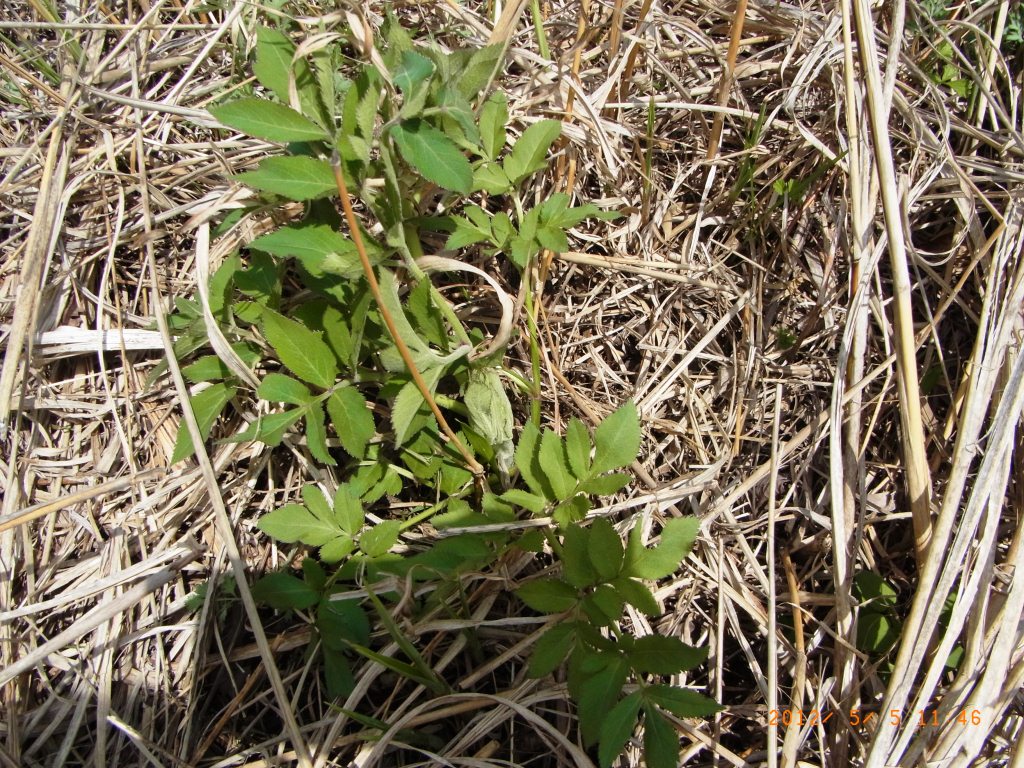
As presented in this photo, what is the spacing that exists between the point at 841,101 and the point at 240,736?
2.09 m

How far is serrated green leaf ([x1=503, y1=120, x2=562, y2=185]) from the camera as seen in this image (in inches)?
58.4

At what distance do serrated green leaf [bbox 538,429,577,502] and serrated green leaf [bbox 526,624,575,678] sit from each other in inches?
10.0

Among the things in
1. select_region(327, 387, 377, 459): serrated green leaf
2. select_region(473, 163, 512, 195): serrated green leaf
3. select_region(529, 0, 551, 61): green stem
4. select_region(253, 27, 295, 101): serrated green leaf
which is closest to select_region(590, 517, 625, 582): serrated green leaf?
select_region(327, 387, 377, 459): serrated green leaf

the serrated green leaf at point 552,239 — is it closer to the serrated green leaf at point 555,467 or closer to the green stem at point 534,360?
the green stem at point 534,360

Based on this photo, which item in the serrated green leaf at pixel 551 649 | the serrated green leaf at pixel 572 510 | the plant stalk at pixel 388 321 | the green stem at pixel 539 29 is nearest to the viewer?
the plant stalk at pixel 388 321

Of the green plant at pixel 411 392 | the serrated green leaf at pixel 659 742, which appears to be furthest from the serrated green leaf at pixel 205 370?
the serrated green leaf at pixel 659 742

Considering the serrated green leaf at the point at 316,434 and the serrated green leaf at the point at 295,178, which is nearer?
the serrated green leaf at the point at 295,178

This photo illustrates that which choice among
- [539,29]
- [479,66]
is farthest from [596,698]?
[539,29]

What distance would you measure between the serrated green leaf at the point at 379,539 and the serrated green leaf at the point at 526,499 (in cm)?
24

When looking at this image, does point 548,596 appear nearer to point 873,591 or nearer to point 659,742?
point 659,742

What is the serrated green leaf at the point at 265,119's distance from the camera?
1.18 m

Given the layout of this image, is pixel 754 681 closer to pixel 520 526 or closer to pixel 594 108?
pixel 520 526

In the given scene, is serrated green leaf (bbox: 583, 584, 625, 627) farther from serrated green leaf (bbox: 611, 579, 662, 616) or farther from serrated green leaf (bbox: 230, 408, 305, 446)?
serrated green leaf (bbox: 230, 408, 305, 446)

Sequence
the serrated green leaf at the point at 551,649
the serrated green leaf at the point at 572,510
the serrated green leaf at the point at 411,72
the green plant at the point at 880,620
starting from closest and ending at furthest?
the serrated green leaf at the point at 411,72
the serrated green leaf at the point at 551,649
the serrated green leaf at the point at 572,510
the green plant at the point at 880,620
